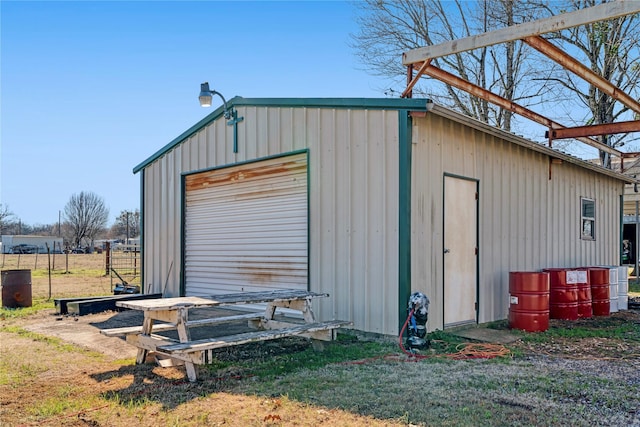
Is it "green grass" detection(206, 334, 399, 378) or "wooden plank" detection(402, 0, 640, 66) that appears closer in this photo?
"green grass" detection(206, 334, 399, 378)

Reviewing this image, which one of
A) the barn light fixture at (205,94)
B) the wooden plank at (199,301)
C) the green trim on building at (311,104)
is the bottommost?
the wooden plank at (199,301)

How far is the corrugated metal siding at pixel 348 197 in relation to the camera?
252 inches

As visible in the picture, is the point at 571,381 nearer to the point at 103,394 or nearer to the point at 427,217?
the point at 427,217

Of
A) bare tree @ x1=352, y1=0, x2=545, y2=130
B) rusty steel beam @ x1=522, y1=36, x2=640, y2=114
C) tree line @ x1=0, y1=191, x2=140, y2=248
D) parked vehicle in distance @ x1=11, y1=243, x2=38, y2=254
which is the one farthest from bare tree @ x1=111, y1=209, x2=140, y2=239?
rusty steel beam @ x1=522, y1=36, x2=640, y2=114

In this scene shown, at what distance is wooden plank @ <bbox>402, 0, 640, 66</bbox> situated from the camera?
5.74m

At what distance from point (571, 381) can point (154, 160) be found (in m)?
8.96

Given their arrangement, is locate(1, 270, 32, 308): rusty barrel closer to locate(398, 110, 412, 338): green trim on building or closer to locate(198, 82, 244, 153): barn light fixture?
locate(198, 82, 244, 153): barn light fixture

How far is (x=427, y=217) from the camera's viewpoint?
664 centimetres

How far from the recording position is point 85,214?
235 ft

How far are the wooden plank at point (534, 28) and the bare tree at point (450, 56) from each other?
474 inches

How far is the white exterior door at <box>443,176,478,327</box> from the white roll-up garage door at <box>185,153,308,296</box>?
199 centimetres

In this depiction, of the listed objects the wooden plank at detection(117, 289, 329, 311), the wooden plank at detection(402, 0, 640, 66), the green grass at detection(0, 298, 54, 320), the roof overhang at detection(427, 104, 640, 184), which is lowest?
the green grass at detection(0, 298, 54, 320)

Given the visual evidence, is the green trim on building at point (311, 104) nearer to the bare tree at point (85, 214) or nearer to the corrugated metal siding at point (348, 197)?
the corrugated metal siding at point (348, 197)

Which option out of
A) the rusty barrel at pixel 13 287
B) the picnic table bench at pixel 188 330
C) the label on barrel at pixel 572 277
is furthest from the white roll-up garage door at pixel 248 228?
the label on barrel at pixel 572 277
